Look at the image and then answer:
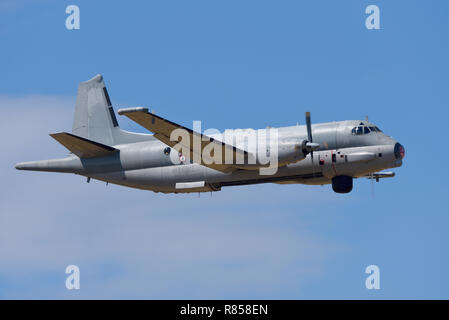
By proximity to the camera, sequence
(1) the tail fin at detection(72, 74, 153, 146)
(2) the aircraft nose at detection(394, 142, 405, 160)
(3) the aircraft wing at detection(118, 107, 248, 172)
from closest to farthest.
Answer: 1. (3) the aircraft wing at detection(118, 107, 248, 172)
2. (2) the aircraft nose at detection(394, 142, 405, 160)
3. (1) the tail fin at detection(72, 74, 153, 146)

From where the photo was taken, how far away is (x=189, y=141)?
4175cm

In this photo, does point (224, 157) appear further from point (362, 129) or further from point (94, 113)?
Result: point (94, 113)

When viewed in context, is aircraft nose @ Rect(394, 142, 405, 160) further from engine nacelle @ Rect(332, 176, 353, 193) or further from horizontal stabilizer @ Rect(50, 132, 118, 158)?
horizontal stabilizer @ Rect(50, 132, 118, 158)

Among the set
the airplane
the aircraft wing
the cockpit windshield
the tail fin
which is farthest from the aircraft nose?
the tail fin

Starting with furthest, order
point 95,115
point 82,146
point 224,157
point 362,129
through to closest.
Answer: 1. point 95,115
2. point 82,146
3. point 362,129
4. point 224,157

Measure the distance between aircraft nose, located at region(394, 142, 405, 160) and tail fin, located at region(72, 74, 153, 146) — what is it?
14048 millimetres

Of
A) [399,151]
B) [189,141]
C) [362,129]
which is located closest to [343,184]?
[362,129]

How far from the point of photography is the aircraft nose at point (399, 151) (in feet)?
142

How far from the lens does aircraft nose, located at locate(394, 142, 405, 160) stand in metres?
43.3

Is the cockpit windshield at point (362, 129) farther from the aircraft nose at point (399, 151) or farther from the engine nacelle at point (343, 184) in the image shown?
the engine nacelle at point (343, 184)

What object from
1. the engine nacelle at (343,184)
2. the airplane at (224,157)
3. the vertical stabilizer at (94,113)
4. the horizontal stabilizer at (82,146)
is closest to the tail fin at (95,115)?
the vertical stabilizer at (94,113)

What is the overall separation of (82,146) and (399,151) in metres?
15.2

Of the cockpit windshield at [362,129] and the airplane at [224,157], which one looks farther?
the cockpit windshield at [362,129]
